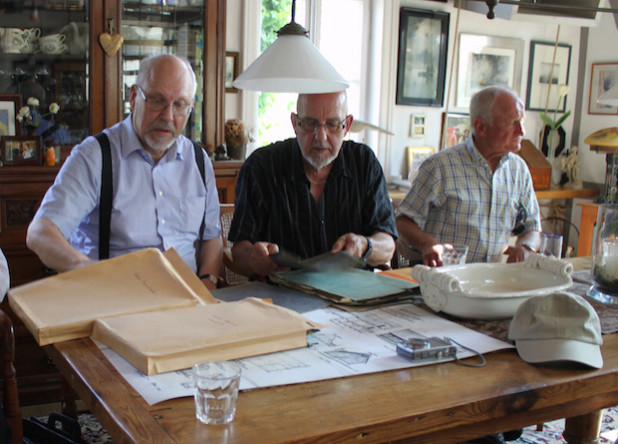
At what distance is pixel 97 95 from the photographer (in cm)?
314

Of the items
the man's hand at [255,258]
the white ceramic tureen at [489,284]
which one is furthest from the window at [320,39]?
the white ceramic tureen at [489,284]

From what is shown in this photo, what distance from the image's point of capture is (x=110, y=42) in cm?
311

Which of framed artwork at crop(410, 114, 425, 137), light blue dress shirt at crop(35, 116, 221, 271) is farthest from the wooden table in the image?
framed artwork at crop(410, 114, 425, 137)

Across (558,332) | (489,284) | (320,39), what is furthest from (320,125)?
(320,39)

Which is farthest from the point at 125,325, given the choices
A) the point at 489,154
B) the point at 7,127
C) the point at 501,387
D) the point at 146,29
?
the point at 146,29

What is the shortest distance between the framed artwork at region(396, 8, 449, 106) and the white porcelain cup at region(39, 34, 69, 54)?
2.42 meters

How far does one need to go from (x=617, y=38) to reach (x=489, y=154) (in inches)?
132

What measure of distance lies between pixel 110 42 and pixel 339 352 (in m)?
2.40

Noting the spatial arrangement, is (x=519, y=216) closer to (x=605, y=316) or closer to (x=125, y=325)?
(x=605, y=316)

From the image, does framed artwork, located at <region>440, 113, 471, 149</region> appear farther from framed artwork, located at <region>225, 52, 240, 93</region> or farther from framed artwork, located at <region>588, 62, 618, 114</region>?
framed artwork, located at <region>225, 52, 240, 93</region>

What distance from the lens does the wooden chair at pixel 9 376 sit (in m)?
1.81

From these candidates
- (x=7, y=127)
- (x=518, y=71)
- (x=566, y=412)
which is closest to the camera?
(x=566, y=412)

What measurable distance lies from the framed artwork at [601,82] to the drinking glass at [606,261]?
401cm

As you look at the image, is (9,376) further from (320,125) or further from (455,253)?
(455,253)
